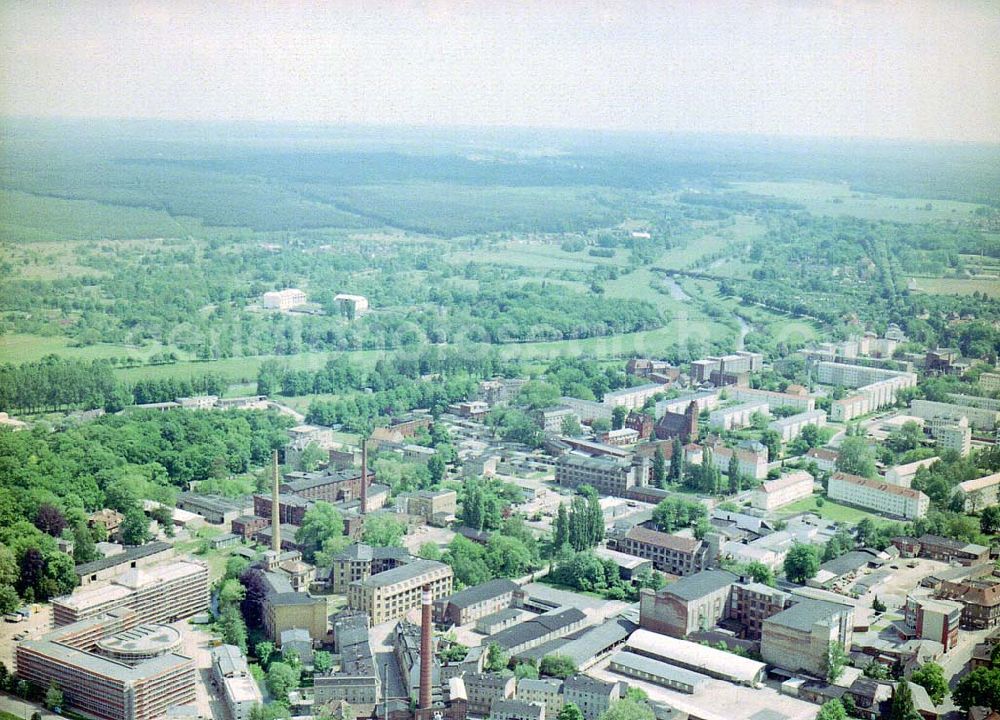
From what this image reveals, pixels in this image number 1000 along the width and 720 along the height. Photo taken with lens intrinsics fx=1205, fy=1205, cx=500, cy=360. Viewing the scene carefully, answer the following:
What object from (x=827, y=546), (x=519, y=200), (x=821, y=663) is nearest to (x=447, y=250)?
(x=519, y=200)

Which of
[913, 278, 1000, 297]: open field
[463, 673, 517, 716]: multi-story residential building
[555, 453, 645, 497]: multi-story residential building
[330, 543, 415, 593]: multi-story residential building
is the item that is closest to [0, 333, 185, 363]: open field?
[555, 453, 645, 497]: multi-story residential building

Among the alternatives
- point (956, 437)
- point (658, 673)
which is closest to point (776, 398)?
point (956, 437)

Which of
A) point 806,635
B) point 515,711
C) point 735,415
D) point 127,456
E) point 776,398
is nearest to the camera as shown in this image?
point 515,711

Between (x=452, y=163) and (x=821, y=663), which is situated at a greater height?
(x=452, y=163)

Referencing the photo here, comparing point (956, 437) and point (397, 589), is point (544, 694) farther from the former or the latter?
point (956, 437)

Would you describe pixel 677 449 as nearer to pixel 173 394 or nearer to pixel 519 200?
pixel 173 394
